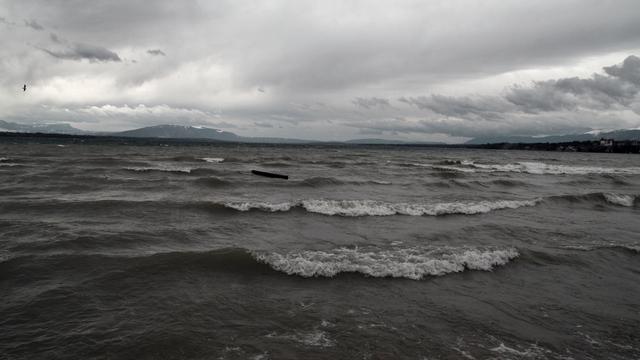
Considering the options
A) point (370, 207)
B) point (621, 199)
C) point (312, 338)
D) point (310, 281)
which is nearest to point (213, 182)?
point (370, 207)

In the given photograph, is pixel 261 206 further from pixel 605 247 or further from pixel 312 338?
pixel 605 247

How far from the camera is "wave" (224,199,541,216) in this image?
786 inches

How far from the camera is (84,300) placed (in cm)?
884

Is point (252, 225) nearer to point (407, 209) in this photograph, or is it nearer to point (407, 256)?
point (407, 256)

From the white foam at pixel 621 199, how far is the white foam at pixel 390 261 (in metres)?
17.4

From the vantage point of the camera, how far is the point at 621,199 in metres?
26.6

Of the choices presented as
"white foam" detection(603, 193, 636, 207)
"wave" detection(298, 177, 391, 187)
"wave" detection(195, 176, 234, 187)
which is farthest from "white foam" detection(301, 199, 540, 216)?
"wave" detection(195, 176, 234, 187)

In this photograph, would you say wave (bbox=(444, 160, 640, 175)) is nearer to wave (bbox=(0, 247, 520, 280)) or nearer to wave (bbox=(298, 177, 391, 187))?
wave (bbox=(298, 177, 391, 187))

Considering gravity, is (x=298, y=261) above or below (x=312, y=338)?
above

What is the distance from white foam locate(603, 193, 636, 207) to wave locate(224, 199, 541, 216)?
8.23 metres

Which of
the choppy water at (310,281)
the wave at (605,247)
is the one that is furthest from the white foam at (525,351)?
the wave at (605,247)

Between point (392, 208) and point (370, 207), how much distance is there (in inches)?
42.6

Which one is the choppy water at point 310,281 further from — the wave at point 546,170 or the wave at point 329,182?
the wave at point 546,170

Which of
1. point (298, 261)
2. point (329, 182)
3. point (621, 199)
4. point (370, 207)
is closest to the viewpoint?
point (298, 261)
